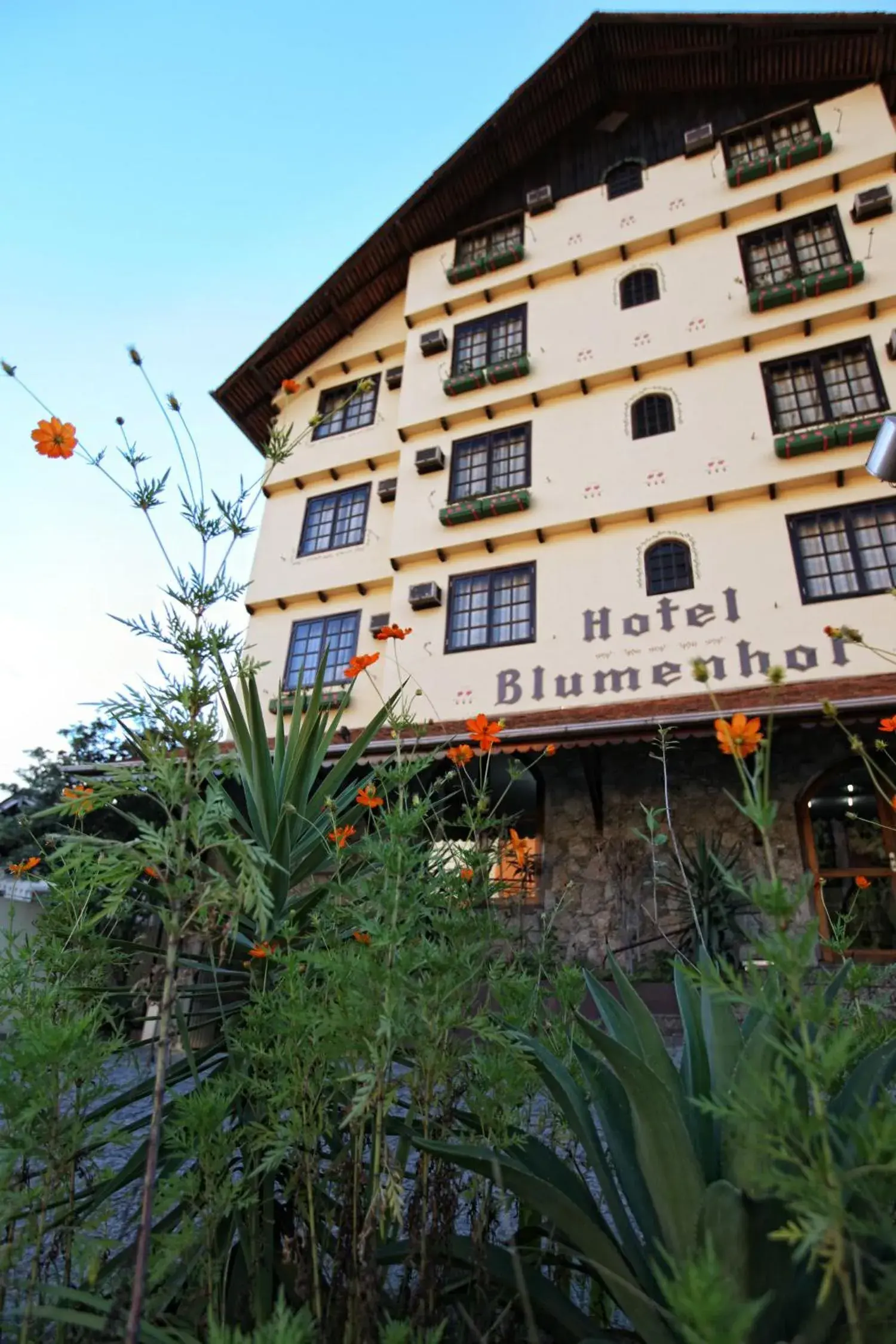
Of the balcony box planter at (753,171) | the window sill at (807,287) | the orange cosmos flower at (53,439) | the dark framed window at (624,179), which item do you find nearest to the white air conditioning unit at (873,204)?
the window sill at (807,287)

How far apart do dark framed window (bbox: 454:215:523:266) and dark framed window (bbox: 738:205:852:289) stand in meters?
3.74

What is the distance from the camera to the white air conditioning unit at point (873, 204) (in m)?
8.47

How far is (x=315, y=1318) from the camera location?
3.48 ft

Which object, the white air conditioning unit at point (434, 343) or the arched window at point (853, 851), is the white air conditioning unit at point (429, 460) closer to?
the white air conditioning unit at point (434, 343)

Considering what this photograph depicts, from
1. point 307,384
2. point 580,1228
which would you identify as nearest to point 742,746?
point 580,1228

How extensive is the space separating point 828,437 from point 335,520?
22.2 ft

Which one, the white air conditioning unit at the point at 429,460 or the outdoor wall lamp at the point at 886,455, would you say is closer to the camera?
the outdoor wall lamp at the point at 886,455

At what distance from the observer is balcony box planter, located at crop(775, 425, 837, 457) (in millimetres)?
7590

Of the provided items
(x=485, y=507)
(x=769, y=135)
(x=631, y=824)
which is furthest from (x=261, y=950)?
(x=769, y=135)

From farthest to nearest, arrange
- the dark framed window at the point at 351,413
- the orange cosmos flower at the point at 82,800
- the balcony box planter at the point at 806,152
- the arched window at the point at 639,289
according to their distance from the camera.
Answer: the dark framed window at the point at 351,413 < the arched window at the point at 639,289 < the balcony box planter at the point at 806,152 < the orange cosmos flower at the point at 82,800

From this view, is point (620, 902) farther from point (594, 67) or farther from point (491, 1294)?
point (594, 67)

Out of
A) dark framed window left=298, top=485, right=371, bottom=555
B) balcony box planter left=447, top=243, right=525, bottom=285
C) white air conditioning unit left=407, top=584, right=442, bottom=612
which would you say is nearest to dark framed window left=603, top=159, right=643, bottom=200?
balcony box planter left=447, top=243, right=525, bottom=285

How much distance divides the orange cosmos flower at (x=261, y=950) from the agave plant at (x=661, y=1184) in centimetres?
55

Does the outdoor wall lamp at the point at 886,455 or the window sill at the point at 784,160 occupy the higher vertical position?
the window sill at the point at 784,160
